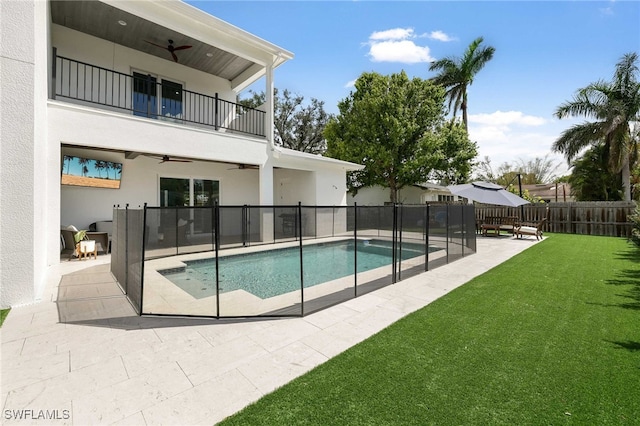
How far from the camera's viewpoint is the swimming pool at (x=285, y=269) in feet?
18.3

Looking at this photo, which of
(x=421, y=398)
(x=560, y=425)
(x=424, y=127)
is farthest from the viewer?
(x=424, y=127)

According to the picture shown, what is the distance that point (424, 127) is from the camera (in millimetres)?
19062

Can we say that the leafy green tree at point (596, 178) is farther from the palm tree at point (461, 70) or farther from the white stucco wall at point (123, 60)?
the white stucco wall at point (123, 60)

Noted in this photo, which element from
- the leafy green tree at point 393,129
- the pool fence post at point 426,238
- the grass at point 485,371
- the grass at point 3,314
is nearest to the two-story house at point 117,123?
the grass at point 3,314

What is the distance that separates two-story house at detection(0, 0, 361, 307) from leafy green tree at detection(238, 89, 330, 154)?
15699 millimetres

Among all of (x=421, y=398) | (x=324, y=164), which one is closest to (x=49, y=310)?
(x=421, y=398)

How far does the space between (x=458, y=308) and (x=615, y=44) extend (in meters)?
21.4

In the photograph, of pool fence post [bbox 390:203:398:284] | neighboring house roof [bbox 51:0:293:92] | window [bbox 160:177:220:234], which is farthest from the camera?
window [bbox 160:177:220:234]

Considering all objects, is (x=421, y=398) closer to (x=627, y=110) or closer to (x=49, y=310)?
(x=49, y=310)

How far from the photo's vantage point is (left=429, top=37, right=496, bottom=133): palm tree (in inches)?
875

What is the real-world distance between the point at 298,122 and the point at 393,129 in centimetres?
1409

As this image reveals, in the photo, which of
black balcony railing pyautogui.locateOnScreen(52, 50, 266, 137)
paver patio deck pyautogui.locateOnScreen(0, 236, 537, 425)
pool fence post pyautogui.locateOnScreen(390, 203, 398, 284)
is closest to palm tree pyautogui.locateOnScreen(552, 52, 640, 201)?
pool fence post pyautogui.locateOnScreen(390, 203, 398, 284)

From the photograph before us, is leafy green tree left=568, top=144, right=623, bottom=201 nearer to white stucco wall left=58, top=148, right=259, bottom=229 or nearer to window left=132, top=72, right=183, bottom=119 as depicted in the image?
white stucco wall left=58, top=148, right=259, bottom=229

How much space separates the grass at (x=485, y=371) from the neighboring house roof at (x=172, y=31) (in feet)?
33.0
